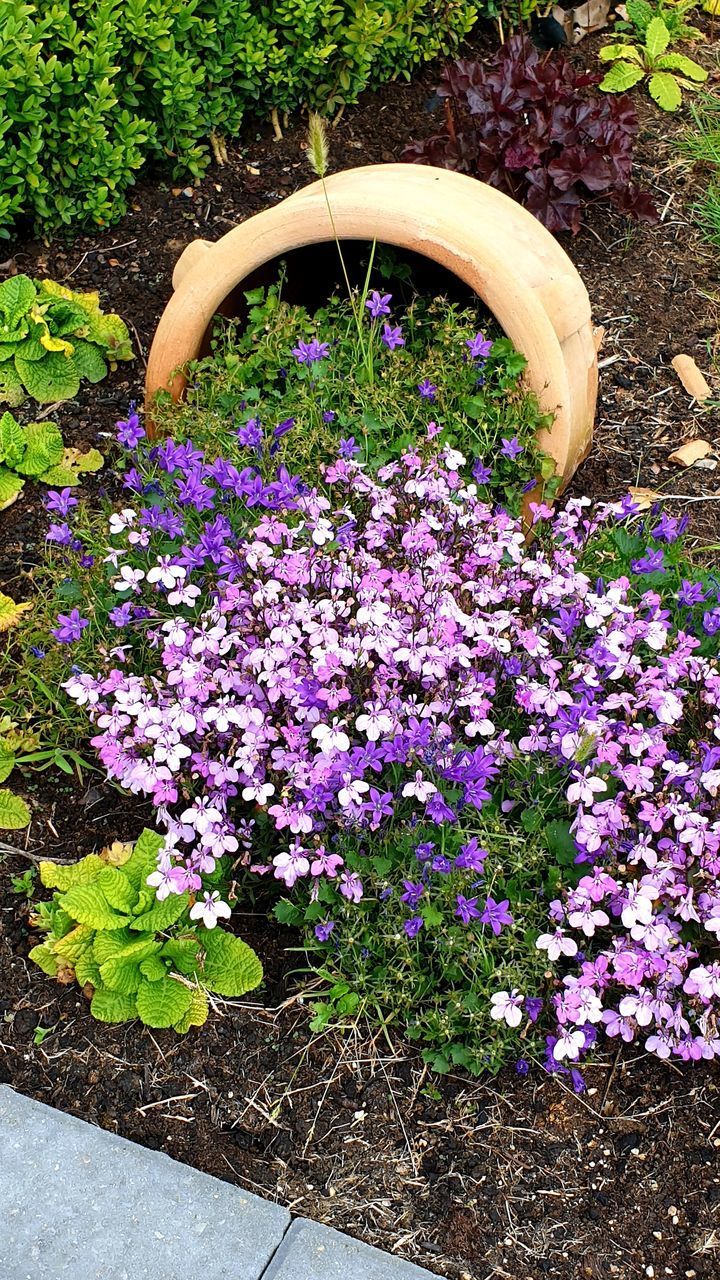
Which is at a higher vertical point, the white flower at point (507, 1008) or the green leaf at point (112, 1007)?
the white flower at point (507, 1008)

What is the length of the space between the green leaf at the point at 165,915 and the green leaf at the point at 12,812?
1.37 ft

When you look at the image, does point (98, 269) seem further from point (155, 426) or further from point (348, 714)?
point (348, 714)

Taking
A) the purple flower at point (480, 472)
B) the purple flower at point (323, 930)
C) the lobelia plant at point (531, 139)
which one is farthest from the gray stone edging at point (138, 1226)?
the lobelia plant at point (531, 139)

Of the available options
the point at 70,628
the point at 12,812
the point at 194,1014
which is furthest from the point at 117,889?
the point at 70,628

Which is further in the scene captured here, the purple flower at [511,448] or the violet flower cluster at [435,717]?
the purple flower at [511,448]

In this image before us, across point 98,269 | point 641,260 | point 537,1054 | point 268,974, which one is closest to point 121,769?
point 268,974

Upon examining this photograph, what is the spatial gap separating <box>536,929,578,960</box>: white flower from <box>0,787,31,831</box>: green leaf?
44.7 inches

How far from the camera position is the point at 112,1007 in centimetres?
229

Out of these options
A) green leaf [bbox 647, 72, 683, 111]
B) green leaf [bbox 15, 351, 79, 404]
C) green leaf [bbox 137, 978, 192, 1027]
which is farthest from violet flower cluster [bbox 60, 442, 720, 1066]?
green leaf [bbox 647, 72, 683, 111]

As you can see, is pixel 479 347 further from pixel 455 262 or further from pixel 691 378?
pixel 691 378

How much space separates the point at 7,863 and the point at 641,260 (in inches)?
109

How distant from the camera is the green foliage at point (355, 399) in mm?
2838

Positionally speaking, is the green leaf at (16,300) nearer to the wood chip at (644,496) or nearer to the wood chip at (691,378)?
the wood chip at (644,496)

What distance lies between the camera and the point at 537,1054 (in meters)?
2.23
